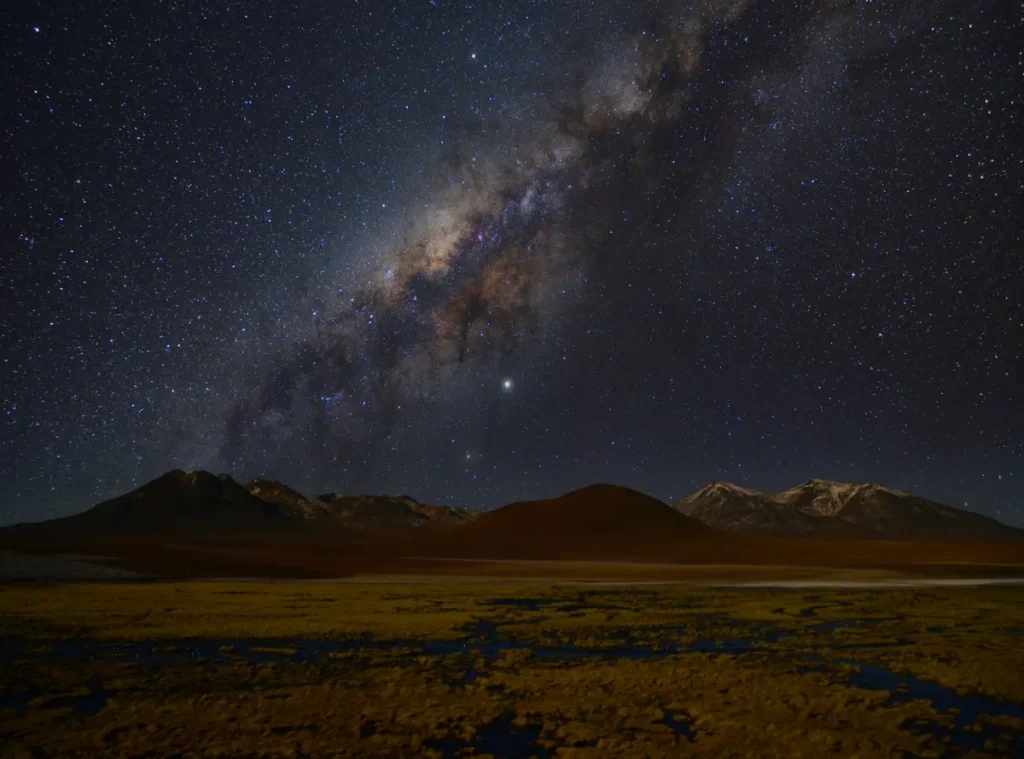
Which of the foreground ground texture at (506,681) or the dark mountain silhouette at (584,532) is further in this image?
the dark mountain silhouette at (584,532)

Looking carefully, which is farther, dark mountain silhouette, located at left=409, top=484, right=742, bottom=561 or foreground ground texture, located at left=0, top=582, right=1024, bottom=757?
dark mountain silhouette, located at left=409, top=484, right=742, bottom=561

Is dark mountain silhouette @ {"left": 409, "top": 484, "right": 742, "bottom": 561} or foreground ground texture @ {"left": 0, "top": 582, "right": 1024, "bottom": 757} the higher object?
dark mountain silhouette @ {"left": 409, "top": 484, "right": 742, "bottom": 561}

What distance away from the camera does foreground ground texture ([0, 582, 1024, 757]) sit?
13.1 metres

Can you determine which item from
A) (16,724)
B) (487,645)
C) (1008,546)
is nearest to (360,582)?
(487,645)

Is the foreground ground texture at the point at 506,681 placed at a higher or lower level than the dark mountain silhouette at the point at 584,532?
lower

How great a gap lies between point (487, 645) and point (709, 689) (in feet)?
29.8

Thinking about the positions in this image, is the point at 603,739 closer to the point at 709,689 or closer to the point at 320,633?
the point at 709,689

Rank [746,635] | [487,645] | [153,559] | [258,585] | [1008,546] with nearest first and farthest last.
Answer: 1. [487,645]
2. [746,635]
3. [258,585]
4. [153,559]
5. [1008,546]

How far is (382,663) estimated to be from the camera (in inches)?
813

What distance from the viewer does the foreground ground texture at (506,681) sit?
1308 centimetres

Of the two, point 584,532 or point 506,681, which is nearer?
point 506,681

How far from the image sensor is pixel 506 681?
58.6 feet

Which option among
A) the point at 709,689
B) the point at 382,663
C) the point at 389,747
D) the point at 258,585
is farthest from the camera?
the point at 258,585

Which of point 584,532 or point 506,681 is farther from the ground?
point 584,532
